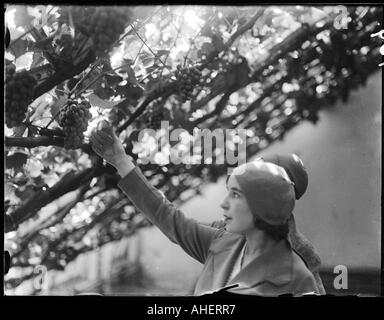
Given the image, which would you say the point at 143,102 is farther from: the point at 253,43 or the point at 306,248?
the point at 306,248

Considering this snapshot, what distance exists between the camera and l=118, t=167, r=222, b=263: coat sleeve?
4270mm

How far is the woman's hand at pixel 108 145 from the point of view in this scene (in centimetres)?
430

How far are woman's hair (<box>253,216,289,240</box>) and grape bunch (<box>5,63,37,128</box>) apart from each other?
1.21 meters

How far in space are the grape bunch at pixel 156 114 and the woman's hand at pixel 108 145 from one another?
180mm

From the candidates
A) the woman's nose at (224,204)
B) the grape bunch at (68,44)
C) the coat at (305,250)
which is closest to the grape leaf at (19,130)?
the grape bunch at (68,44)

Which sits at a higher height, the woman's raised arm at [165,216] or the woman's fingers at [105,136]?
the woman's fingers at [105,136]

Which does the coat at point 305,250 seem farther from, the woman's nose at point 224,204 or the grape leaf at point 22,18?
the grape leaf at point 22,18

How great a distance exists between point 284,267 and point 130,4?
56.2 inches

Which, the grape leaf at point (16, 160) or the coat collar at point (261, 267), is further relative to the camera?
the grape leaf at point (16, 160)

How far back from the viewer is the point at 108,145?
4320 millimetres

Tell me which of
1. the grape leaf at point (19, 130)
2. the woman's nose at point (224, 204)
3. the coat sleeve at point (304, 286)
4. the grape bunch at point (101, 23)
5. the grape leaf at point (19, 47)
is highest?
the grape bunch at point (101, 23)

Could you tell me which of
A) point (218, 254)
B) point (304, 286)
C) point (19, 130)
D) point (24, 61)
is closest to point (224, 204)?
point (218, 254)

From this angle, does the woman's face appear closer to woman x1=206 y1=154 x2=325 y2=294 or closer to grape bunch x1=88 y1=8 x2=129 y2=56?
woman x1=206 y1=154 x2=325 y2=294
